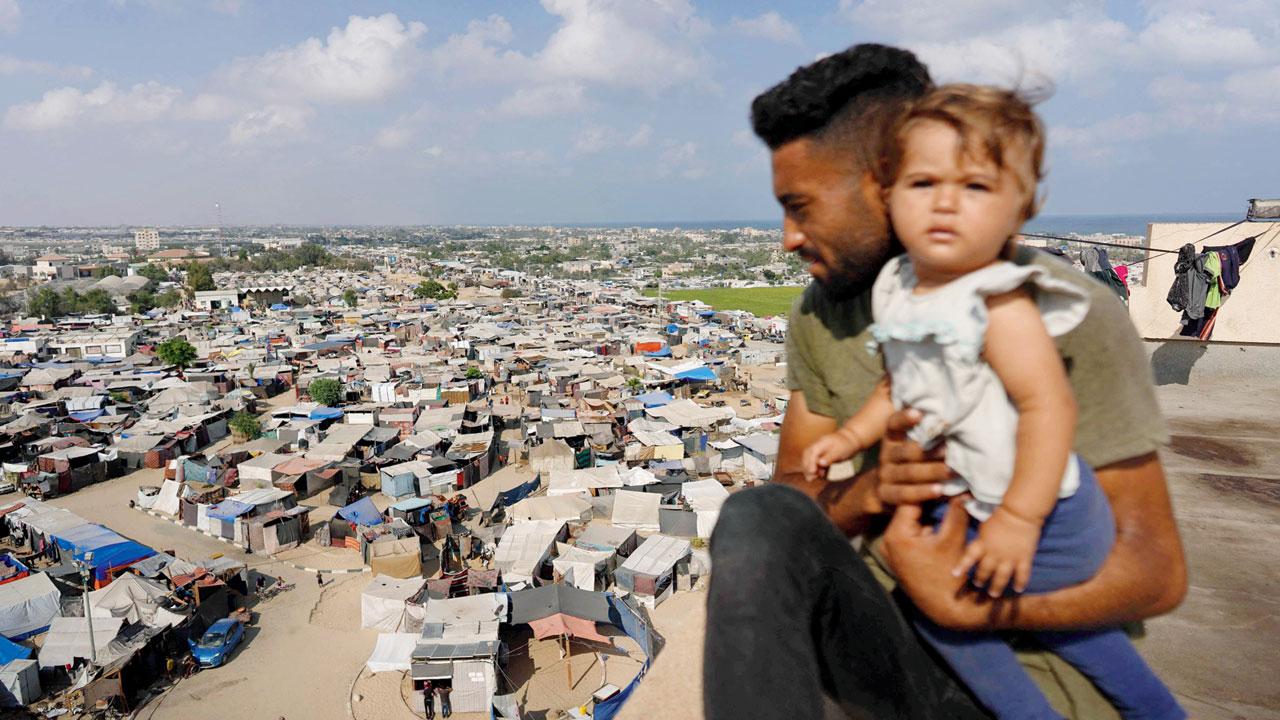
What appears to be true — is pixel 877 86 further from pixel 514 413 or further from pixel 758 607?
pixel 514 413

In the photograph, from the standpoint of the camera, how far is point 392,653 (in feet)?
28.0

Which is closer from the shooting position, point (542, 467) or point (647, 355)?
point (542, 467)

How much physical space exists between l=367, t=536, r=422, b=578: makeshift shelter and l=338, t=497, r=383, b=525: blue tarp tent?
1302 mm

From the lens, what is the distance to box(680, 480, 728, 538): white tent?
11742 millimetres

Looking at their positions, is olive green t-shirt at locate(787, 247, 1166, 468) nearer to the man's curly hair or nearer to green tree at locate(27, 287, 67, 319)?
the man's curly hair

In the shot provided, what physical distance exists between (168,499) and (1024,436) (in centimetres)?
1639

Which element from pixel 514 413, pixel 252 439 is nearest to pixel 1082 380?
pixel 514 413

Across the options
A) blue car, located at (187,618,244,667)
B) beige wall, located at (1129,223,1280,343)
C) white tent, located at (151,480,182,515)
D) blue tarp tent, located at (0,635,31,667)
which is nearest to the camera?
beige wall, located at (1129,223,1280,343)

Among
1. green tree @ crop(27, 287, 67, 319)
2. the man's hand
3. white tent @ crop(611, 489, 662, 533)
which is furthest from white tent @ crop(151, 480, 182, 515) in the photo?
green tree @ crop(27, 287, 67, 319)

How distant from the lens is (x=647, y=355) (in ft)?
87.6

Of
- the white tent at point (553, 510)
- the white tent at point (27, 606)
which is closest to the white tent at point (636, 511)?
the white tent at point (553, 510)

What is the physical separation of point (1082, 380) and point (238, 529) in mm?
13913

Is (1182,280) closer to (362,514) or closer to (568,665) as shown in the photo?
(568,665)

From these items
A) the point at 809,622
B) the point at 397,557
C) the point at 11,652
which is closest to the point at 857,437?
the point at 809,622
